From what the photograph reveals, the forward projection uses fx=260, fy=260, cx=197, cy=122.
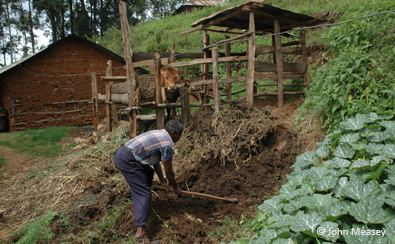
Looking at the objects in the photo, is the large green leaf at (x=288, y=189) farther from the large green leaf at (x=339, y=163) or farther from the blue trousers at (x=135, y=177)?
the blue trousers at (x=135, y=177)

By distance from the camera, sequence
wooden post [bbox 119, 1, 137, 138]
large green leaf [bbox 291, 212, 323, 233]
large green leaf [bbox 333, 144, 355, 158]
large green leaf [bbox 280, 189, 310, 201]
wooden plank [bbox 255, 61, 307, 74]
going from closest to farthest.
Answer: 1. large green leaf [bbox 291, 212, 323, 233]
2. large green leaf [bbox 280, 189, 310, 201]
3. large green leaf [bbox 333, 144, 355, 158]
4. wooden post [bbox 119, 1, 137, 138]
5. wooden plank [bbox 255, 61, 307, 74]

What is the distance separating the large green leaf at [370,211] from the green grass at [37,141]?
9.33 m

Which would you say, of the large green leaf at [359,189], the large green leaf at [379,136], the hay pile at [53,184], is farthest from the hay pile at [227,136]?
the large green leaf at [359,189]

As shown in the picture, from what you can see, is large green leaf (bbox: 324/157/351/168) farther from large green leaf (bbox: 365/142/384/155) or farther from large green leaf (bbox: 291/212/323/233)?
large green leaf (bbox: 291/212/323/233)

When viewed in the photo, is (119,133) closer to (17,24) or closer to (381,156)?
(381,156)

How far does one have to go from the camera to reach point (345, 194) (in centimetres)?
262

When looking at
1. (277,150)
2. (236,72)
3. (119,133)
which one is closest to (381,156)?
(277,150)

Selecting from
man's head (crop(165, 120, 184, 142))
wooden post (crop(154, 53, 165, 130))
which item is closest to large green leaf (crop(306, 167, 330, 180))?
man's head (crop(165, 120, 184, 142))

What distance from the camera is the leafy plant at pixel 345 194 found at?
2.27m

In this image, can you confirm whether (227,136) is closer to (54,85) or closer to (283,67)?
(283,67)

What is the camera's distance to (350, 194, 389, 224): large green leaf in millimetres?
2232

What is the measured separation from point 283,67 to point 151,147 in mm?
5031

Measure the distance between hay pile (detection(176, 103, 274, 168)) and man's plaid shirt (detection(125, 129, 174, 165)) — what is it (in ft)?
6.09

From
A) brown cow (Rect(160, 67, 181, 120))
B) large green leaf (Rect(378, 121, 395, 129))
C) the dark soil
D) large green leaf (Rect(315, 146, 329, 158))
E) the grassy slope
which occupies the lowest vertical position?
the dark soil
